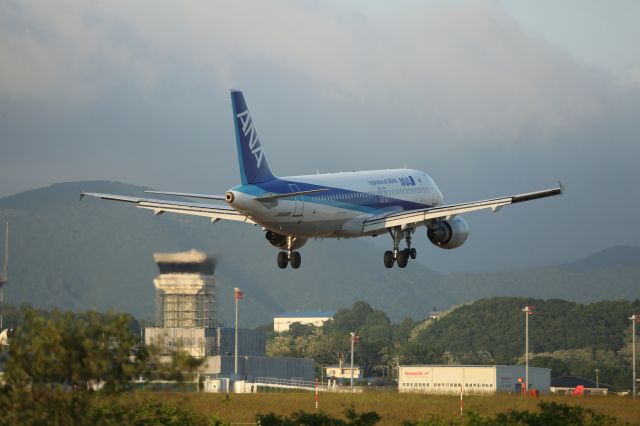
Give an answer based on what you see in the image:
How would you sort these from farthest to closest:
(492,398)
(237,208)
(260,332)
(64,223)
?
(260,332) → (64,223) → (492,398) → (237,208)

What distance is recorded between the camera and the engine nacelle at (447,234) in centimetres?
7569

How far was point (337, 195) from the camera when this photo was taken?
70875mm

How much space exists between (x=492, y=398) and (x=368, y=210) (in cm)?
1560

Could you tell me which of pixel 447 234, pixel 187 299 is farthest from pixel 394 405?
pixel 187 299

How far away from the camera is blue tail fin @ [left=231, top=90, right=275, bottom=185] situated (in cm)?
6450

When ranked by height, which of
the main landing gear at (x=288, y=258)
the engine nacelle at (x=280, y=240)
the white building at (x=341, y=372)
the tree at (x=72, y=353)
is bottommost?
the white building at (x=341, y=372)

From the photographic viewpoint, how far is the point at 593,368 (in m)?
176

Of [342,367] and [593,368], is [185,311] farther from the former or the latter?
[593,368]

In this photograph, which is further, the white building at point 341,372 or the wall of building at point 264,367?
the white building at point 341,372

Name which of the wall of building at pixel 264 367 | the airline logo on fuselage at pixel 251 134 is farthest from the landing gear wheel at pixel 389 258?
the wall of building at pixel 264 367

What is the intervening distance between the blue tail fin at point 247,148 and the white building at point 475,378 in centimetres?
5506

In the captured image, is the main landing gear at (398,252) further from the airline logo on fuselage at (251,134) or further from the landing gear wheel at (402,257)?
the airline logo on fuselage at (251,134)

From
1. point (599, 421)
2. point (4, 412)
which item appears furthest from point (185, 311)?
point (4, 412)

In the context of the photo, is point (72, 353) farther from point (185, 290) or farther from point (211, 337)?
point (211, 337)
